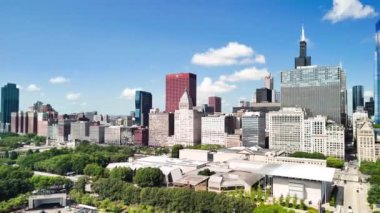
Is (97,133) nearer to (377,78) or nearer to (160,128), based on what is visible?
(160,128)

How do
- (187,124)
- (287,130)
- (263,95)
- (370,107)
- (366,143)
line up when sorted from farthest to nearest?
(370,107) < (263,95) < (187,124) < (287,130) < (366,143)

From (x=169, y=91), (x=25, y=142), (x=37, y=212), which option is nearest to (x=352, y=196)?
(x=37, y=212)

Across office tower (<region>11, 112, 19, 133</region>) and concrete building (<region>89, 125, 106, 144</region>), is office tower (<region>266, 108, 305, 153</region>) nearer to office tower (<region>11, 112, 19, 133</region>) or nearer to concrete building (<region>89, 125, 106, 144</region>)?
concrete building (<region>89, 125, 106, 144</region>)

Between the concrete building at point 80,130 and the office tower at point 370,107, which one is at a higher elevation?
the office tower at point 370,107

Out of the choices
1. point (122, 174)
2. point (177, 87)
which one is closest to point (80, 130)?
point (177, 87)

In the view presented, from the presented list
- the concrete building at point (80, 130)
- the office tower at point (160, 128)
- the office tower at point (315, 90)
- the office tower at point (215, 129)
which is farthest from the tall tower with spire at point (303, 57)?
the concrete building at point (80, 130)

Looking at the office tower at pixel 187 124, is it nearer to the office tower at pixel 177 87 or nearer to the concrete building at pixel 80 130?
the office tower at pixel 177 87
